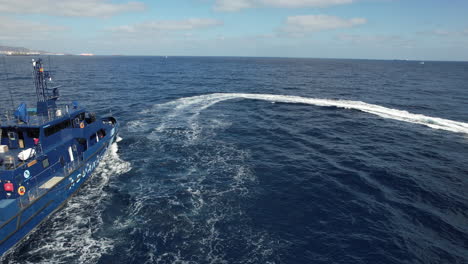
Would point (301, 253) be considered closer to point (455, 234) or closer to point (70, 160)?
point (455, 234)

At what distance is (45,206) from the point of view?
20688 mm

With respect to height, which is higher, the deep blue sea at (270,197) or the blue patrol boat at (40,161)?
the blue patrol boat at (40,161)

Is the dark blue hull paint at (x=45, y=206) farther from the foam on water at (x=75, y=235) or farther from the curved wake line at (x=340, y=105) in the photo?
the curved wake line at (x=340, y=105)

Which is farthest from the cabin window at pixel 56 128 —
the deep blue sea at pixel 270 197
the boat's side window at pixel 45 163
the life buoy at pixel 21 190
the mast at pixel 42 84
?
the life buoy at pixel 21 190

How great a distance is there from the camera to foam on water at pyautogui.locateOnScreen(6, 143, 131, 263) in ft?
56.9

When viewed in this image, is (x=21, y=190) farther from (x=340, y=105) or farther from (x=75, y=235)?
(x=340, y=105)

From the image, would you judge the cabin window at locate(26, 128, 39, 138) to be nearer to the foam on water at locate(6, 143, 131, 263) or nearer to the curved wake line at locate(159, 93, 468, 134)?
the foam on water at locate(6, 143, 131, 263)

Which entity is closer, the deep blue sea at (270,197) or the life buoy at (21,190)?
the deep blue sea at (270,197)

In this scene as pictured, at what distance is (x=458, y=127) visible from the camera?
43781 mm

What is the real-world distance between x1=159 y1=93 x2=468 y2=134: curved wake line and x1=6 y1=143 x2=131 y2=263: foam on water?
33944 mm

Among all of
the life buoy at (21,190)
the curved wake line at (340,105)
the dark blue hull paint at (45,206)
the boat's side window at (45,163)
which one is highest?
the curved wake line at (340,105)

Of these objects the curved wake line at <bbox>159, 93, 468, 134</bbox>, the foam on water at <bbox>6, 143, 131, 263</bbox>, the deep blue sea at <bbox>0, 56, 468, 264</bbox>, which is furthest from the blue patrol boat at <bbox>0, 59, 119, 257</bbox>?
the curved wake line at <bbox>159, 93, 468, 134</bbox>

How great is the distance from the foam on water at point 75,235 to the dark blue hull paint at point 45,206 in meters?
0.65

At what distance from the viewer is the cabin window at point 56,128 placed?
24.8 m
